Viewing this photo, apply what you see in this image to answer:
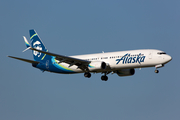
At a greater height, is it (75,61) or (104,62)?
(75,61)

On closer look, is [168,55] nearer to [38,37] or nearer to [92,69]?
[92,69]

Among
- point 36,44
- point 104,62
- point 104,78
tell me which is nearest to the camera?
point 104,62

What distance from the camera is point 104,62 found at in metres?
53.1

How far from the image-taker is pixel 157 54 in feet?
167

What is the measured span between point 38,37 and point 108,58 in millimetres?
17096

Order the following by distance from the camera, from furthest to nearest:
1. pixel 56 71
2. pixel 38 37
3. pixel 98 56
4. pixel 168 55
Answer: pixel 38 37
pixel 56 71
pixel 98 56
pixel 168 55

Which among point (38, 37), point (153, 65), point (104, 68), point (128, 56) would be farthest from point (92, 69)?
point (38, 37)

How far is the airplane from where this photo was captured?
166ft

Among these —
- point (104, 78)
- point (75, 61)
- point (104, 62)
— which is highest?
point (75, 61)

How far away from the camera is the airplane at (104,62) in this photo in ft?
166

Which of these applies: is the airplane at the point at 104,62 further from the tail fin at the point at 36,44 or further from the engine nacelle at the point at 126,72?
the tail fin at the point at 36,44

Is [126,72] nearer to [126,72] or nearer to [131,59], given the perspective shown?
[126,72]

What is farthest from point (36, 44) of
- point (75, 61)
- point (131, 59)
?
point (131, 59)

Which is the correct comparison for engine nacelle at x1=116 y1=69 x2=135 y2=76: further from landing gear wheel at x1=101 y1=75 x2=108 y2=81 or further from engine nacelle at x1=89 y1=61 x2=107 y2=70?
engine nacelle at x1=89 y1=61 x2=107 y2=70
